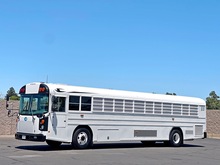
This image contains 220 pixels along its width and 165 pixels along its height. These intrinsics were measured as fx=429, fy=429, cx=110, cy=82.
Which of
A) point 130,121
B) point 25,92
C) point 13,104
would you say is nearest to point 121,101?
point 130,121

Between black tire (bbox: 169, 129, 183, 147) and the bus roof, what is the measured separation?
1642 mm

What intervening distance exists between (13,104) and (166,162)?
15410mm

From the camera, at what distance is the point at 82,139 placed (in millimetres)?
18844

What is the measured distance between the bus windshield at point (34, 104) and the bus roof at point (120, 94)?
1.72 feet

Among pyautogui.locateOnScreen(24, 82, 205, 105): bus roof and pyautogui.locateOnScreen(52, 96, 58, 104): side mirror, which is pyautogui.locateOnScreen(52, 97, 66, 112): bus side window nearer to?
pyautogui.locateOnScreen(52, 96, 58, 104): side mirror

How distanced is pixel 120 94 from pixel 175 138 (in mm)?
4603

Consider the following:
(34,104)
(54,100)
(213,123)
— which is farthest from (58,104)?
(213,123)

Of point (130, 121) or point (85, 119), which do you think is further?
point (130, 121)

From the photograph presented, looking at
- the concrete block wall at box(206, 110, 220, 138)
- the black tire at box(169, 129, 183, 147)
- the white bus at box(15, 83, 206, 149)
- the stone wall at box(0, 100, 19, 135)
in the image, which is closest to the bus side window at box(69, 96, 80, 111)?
the white bus at box(15, 83, 206, 149)

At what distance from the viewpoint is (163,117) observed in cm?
2228

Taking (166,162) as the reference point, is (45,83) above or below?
above

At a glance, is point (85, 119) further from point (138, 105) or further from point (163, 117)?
point (163, 117)

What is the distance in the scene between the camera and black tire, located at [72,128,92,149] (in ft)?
60.8

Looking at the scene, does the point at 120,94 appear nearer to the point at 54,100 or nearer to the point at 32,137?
the point at 54,100
